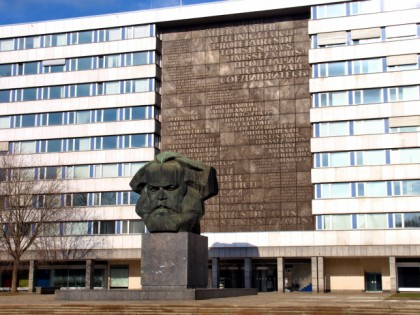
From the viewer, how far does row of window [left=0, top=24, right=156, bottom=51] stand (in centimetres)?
6788

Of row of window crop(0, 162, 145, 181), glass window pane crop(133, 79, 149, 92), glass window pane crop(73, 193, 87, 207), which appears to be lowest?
glass window pane crop(73, 193, 87, 207)

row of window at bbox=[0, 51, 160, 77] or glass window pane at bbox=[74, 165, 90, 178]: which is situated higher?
row of window at bbox=[0, 51, 160, 77]

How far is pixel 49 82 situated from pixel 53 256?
1899 centimetres

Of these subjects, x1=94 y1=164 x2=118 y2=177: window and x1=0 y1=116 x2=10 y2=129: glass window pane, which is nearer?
x1=94 y1=164 x2=118 y2=177: window

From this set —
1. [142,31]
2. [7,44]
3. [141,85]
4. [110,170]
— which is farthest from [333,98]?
[7,44]

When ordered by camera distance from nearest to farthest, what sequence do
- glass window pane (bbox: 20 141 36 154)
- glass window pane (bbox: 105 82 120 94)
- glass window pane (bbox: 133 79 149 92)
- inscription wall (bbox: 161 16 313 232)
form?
inscription wall (bbox: 161 16 313 232) < glass window pane (bbox: 133 79 149 92) < glass window pane (bbox: 105 82 120 94) < glass window pane (bbox: 20 141 36 154)

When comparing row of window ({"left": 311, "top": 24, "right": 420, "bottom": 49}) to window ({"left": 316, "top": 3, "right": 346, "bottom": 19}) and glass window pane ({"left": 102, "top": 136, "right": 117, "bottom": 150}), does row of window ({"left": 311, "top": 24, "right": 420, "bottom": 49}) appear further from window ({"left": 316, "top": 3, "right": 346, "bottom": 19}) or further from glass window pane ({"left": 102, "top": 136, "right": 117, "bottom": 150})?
glass window pane ({"left": 102, "top": 136, "right": 117, "bottom": 150})

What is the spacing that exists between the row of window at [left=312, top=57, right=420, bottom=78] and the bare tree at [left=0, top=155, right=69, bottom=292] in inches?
1106

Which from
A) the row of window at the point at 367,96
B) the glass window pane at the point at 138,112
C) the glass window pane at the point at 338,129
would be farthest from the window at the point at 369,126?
the glass window pane at the point at 138,112

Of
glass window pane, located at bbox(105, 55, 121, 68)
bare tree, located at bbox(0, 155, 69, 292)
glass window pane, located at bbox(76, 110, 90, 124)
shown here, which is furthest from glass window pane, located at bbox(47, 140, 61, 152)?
glass window pane, located at bbox(105, 55, 121, 68)

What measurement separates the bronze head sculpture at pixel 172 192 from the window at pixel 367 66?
30254 mm

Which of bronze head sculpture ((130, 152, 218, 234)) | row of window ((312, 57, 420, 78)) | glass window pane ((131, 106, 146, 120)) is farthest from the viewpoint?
glass window pane ((131, 106, 146, 120))

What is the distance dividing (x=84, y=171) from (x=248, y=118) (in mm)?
18408

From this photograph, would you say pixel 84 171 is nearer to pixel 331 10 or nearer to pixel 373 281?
pixel 331 10
